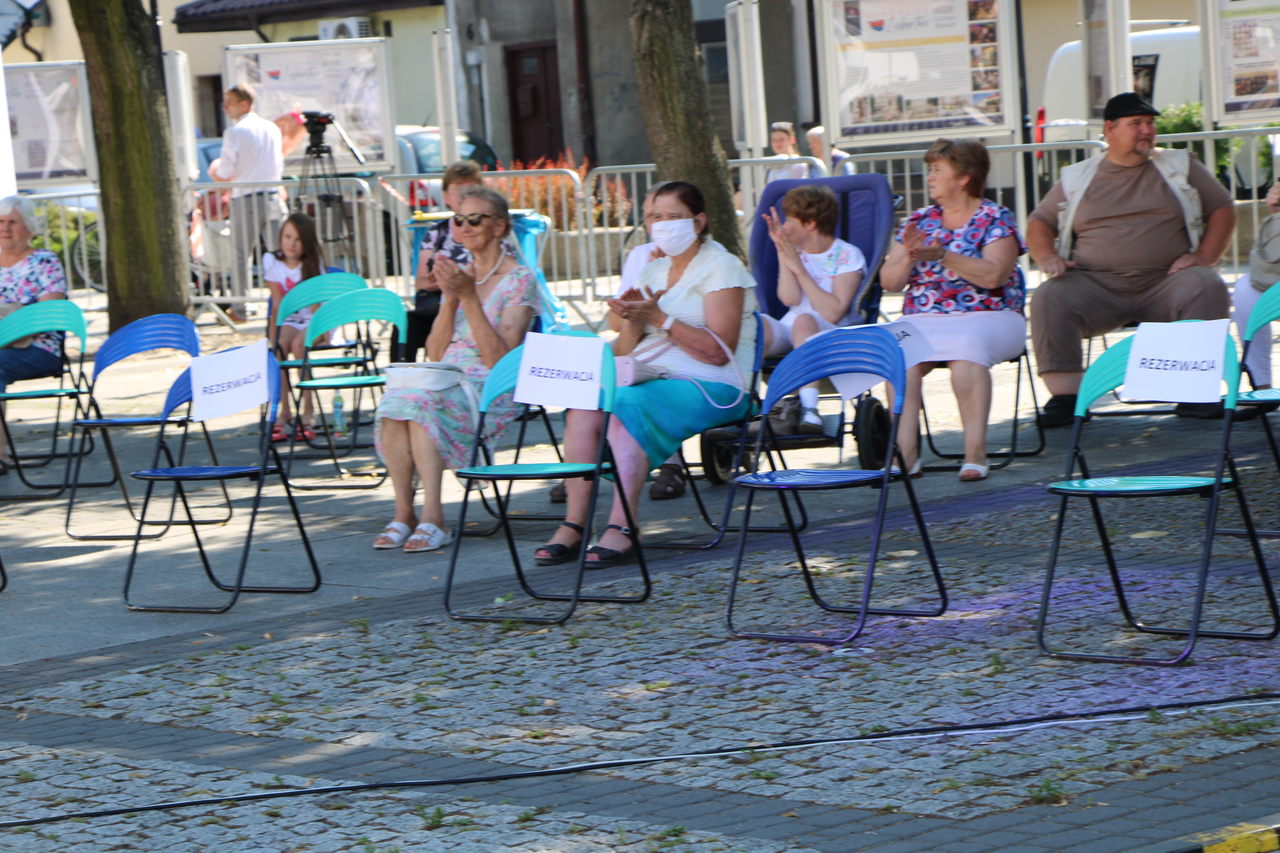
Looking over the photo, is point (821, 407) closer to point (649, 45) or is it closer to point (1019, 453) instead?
point (1019, 453)

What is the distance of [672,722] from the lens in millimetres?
5809

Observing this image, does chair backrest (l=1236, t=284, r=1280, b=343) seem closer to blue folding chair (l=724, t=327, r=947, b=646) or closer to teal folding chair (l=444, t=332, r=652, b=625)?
blue folding chair (l=724, t=327, r=947, b=646)

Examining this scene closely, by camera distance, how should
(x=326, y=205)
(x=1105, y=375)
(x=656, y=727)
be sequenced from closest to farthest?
1. (x=656, y=727)
2. (x=1105, y=375)
3. (x=326, y=205)

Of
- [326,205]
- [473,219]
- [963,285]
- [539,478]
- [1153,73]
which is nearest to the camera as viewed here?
[539,478]

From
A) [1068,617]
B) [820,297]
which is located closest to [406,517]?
[820,297]

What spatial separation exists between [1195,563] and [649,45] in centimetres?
617

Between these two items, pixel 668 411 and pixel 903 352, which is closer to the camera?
pixel 903 352

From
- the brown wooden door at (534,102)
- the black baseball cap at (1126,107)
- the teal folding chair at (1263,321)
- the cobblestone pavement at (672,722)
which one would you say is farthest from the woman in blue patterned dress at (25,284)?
the brown wooden door at (534,102)

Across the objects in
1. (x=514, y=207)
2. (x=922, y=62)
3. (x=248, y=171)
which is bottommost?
(x=514, y=207)

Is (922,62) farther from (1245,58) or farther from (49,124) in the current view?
(49,124)

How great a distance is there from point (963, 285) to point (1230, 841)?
17.9 ft

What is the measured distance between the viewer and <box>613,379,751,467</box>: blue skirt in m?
8.15

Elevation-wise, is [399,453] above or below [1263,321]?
below

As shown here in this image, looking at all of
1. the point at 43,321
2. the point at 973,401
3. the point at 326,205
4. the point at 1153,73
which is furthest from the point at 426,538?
the point at 1153,73
